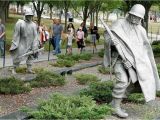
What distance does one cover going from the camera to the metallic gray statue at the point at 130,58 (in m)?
8.79

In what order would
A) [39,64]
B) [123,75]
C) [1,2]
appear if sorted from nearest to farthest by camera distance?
[123,75]
[39,64]
[1,2]

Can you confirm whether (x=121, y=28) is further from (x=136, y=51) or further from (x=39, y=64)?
(x=39, y=64)

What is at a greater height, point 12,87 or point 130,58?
point 130,58

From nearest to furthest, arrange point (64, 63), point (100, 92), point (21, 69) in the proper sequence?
1. point (100, 92)
2. point (21, 69)
3. point (64, 63)

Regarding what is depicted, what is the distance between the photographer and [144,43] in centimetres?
918

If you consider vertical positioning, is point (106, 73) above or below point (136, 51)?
below

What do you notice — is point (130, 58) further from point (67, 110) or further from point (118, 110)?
point (67, 110)

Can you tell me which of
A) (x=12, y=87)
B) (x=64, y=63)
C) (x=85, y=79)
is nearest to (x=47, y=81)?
(x=85, y=79)

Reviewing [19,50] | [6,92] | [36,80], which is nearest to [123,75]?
[6,92]

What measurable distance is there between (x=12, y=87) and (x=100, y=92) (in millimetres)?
2076

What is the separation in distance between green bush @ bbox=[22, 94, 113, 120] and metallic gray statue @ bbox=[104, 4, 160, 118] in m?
0.84

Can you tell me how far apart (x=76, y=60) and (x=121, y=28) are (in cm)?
975

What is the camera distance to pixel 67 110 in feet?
25.4

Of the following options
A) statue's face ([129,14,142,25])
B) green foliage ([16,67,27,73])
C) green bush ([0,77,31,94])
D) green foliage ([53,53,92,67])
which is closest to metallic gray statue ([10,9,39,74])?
green foliage ([16,67,27,73])
